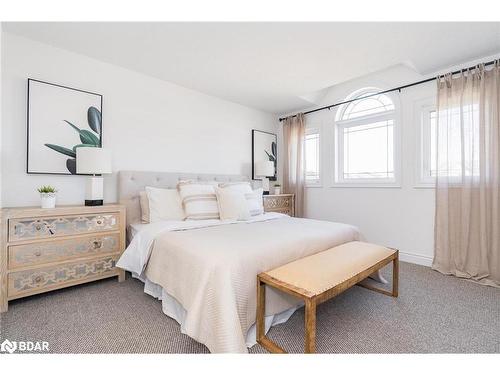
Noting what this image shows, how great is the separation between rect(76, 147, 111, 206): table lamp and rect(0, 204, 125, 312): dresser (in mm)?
176

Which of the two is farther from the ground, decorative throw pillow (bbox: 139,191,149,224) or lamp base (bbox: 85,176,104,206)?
lamp base (bbox: 85,176,104,206)

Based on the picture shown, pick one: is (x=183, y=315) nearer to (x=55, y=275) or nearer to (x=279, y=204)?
(x=55, y=275)

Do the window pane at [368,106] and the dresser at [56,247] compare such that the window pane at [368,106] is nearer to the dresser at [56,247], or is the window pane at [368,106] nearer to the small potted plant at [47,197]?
the dresser at [56,247]

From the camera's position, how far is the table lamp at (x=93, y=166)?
7.57 feet

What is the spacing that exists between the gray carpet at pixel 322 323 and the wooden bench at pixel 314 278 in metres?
0.25

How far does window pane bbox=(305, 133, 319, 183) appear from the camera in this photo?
13.6 feet

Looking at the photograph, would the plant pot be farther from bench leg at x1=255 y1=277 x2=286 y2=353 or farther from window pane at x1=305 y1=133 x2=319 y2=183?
window pane at x1=305 y1=133 x2=319 y2=183

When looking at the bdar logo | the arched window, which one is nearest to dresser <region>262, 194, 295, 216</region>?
the arched window

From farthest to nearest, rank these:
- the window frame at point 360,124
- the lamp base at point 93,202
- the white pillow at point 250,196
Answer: the window frame at point 360,124 → the white pillow at point 250,196 → the lamp base at point 93,202

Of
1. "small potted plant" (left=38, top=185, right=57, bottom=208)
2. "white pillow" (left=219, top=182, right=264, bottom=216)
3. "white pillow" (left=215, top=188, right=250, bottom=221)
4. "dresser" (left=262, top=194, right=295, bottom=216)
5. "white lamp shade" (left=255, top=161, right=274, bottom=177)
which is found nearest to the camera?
"small potted plant" (left=38, top=185, right=57, bottom=208)

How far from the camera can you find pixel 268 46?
92.6 inches

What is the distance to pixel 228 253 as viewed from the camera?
1.47 m

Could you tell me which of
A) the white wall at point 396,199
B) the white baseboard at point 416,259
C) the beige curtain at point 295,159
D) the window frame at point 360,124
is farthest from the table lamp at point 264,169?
the white baseboard at point 416,259

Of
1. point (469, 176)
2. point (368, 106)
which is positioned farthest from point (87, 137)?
point (469, 176)
